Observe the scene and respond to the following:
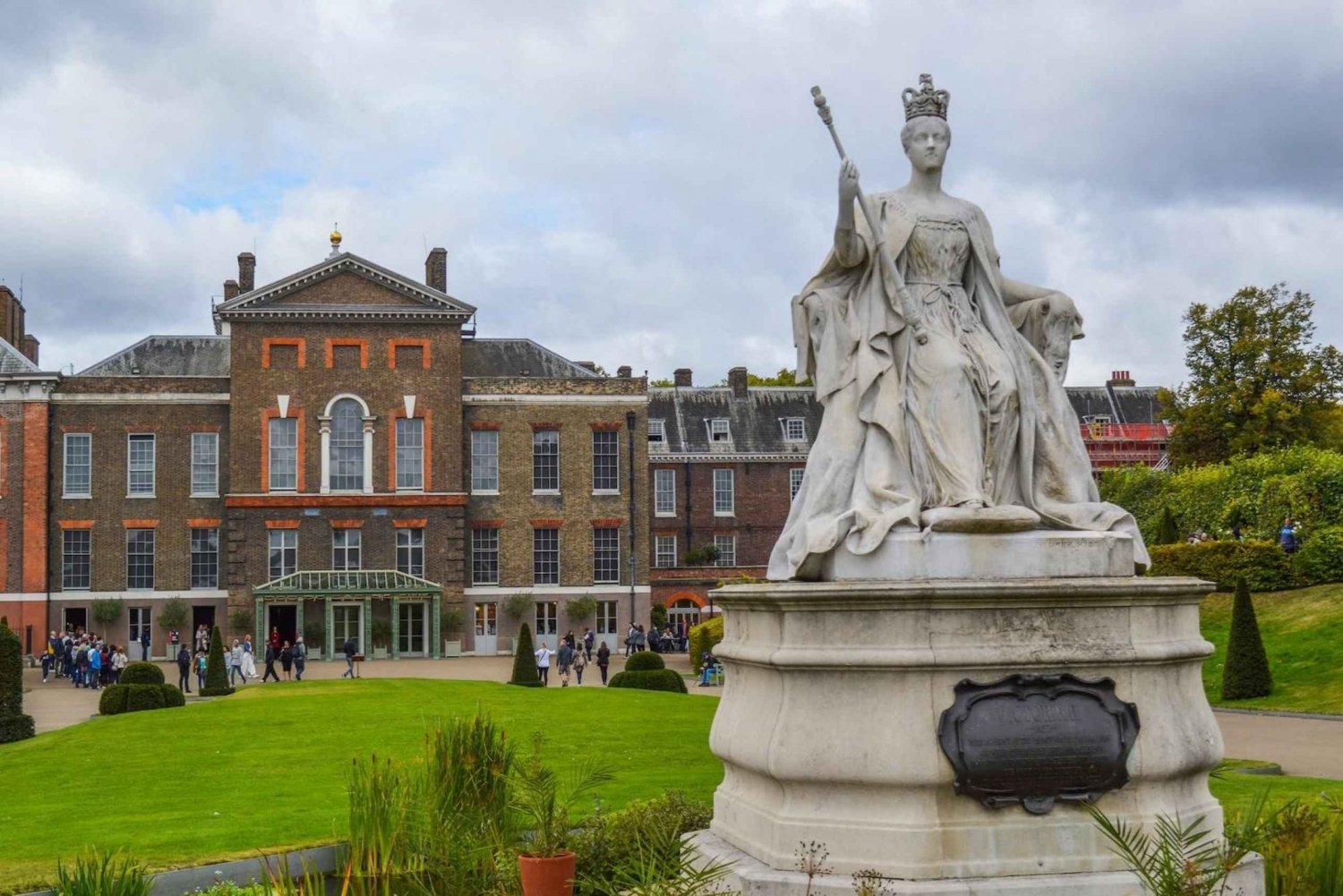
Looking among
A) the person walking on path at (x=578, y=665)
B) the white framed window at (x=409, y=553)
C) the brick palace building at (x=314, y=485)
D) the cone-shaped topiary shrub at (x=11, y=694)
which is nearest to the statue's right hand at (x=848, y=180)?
the cone-shaped topiary shrub at (x=11, y=694)

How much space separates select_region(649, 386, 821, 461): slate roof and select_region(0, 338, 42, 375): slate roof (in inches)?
944

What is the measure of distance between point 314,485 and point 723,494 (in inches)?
727

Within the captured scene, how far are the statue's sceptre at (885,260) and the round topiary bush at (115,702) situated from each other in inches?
939

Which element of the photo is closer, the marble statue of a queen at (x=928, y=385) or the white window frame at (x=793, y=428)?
the marble statue of a queen at (x=928, y=385)

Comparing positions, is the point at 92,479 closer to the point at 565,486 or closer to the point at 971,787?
the point at 565,486

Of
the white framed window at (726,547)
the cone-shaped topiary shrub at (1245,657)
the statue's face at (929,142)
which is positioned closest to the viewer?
the statue's face at (929,142)

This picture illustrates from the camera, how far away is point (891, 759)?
630cm

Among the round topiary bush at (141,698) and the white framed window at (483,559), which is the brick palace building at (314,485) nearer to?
the white framed window at (483,559)

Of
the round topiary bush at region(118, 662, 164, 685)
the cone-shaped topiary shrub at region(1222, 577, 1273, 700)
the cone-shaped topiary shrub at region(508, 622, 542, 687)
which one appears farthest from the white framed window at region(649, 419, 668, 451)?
the cone-shaped topiary shrub at region(1222, 577, 1273, 700)

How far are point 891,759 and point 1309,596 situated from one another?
26861 mm

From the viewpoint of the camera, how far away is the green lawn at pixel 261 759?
11883mm

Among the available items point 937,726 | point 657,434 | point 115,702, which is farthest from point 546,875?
point 657,434

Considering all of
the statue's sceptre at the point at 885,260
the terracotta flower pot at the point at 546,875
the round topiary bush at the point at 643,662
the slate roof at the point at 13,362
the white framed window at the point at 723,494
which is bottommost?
the round topiary bush at the point at 643,662

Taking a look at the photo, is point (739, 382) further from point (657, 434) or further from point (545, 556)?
point (545, 556)
